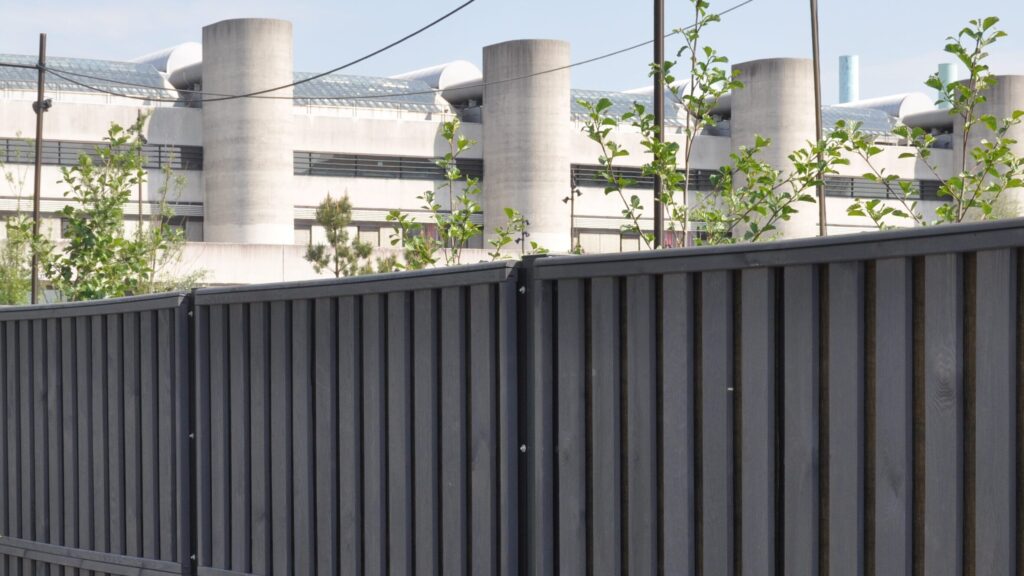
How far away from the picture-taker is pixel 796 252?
3.69 meters

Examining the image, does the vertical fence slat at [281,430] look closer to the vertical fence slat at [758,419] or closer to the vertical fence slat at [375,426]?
the vertical fence slat at [375,426]

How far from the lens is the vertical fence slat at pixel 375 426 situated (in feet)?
16.6

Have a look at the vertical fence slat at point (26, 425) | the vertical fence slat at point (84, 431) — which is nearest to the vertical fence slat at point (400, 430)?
the vertical fence slat at point (84, 431)

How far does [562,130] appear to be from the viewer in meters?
63.8

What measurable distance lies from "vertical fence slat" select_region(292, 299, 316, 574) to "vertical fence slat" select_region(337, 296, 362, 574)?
20 centimetres

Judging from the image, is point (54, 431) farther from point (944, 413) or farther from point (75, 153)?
point (75, 153)

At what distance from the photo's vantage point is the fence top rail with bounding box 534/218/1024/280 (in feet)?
10.8

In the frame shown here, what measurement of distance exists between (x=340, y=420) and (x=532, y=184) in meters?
57.1

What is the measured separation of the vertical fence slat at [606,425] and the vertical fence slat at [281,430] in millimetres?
1676

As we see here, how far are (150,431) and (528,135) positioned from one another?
56600 millimetres

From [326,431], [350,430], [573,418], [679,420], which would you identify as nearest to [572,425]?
[573,418]

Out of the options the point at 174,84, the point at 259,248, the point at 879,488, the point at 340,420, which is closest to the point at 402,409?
the point at 340,420

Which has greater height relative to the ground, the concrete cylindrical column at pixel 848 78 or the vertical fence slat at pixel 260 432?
the concrete cylindrical column at pixel 848 78

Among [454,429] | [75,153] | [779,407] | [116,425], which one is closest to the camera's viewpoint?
[779,407]
